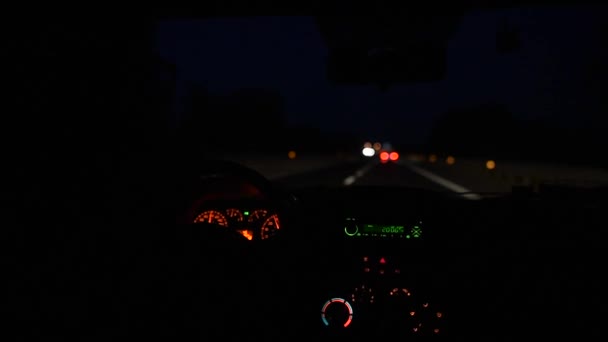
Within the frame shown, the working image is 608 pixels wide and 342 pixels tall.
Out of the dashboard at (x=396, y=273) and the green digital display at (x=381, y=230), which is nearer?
the dashboard at (x=396, y=273)

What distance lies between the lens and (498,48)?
4.90 metres

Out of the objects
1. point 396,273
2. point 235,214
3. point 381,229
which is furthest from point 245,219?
point 396,273

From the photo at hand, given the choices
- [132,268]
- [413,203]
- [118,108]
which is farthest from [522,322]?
[118,108]

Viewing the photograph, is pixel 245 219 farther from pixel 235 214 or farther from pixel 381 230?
pixel 381 230

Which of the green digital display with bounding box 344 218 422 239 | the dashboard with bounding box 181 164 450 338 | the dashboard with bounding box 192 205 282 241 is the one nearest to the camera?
the dashboard with bounding box 181 164 450 338

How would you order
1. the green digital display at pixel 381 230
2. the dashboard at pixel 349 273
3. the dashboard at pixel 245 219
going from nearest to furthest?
the dashboard at pixel 349 273, the green digital display at pixel 381 230, the dashboard at pixel 245 219

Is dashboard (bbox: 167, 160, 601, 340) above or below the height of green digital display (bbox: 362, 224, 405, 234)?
below

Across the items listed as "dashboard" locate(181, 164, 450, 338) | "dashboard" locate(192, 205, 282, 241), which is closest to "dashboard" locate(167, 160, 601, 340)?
"dashboard" locate(181, 164, 450, 338)

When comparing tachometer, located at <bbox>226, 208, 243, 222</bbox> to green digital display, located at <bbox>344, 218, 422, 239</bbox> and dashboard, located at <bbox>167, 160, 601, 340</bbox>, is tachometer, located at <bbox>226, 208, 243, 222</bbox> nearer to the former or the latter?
dashboard, located at <bbox>167, 160, 601, 340</bbox>

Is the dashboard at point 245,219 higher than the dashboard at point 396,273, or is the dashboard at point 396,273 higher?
the dashboard at point 245,219

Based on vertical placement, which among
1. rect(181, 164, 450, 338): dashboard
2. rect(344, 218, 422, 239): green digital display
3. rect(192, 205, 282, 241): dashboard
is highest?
rect(192, 205, 282, 241): dashboard

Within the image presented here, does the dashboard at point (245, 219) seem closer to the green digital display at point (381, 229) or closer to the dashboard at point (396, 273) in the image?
the dashboard at point (396, 273)

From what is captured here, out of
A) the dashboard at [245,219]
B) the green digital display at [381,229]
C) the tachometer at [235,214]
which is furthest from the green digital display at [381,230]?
the tachometer at [235,214]

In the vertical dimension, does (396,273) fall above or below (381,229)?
below
